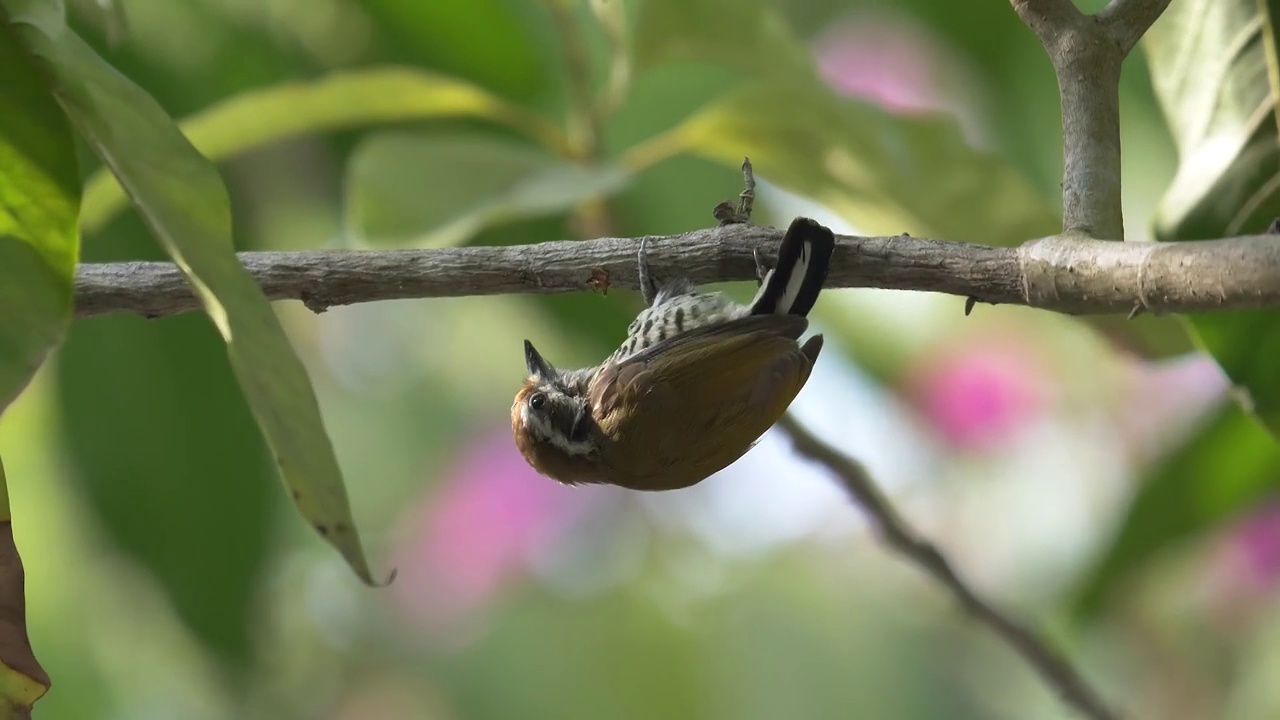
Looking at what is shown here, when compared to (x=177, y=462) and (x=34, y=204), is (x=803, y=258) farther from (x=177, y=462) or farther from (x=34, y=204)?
(x=177, y=462)

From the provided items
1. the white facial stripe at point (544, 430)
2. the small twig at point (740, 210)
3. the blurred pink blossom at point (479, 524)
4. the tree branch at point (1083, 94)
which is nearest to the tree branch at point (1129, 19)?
the tree branch at point (1083, 94)

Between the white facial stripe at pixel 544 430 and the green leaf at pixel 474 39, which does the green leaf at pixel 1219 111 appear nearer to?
the white facial stripe at pixel 544 430

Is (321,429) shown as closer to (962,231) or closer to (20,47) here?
(20,47)

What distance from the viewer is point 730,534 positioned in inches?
Result: 81.7

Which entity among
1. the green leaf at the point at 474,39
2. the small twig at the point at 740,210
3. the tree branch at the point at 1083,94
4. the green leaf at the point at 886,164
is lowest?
the green leaf at the point at 474,39

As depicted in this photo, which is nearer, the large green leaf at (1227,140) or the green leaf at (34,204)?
the green leaf at (34,204)

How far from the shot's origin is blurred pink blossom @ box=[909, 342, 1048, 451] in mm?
1741

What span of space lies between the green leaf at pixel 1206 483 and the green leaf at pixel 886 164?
37 centimetres

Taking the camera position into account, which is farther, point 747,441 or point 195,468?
point 195,468

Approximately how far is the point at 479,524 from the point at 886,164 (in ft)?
4.00

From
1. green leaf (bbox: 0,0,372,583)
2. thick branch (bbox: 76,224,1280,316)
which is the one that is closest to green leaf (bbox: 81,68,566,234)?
thick branch (bbox: 76,224,1280,316)

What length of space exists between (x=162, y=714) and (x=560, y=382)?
55.1 inches

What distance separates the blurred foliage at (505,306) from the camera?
65 cm

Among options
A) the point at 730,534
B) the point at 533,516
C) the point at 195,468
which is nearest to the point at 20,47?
the point at 195,468
